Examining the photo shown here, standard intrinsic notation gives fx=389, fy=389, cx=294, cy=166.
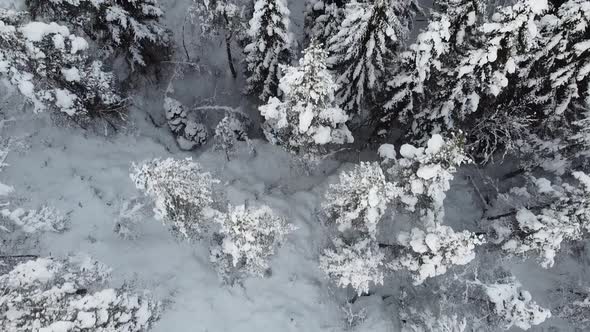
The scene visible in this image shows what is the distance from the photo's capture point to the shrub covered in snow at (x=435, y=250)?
12.6 metres

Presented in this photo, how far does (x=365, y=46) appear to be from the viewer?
16.3 metres

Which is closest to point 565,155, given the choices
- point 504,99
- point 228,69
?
point 504,99

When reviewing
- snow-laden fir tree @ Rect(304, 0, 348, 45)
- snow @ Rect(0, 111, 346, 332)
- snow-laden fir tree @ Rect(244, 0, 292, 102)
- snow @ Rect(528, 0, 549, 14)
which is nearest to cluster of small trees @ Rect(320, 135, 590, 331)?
snow @ Rect(0, 111, 346, 332)

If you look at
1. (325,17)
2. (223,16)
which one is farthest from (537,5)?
(223,16)

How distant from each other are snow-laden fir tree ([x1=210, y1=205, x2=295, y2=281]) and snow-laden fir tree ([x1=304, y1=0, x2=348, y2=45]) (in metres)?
10.0

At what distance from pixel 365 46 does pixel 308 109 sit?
4419 millimetres

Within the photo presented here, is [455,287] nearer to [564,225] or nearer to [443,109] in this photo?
[564,225]

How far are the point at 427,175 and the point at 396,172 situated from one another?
1953 mm

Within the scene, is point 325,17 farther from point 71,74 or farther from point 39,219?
point 39,219

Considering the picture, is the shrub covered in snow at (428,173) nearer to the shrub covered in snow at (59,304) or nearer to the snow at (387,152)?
the snow at (387,152)

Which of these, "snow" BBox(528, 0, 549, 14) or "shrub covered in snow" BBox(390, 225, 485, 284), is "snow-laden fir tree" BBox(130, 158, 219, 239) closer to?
"shrub covered in snow" BBox(390, 225, 485, 284)

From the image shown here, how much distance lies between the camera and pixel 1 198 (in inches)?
580

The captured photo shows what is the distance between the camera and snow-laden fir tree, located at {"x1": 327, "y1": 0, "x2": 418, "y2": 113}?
15086 millimetres

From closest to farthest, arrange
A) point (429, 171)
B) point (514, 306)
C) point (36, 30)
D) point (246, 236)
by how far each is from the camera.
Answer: point (246, 236), point (429, 171), point (36, 30), point (514, 306)
